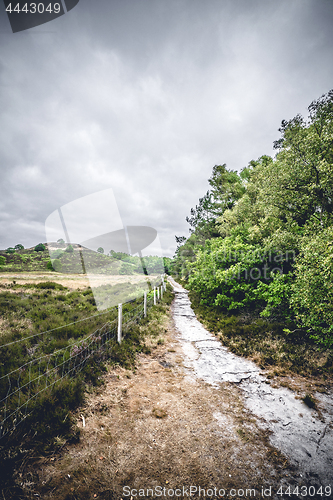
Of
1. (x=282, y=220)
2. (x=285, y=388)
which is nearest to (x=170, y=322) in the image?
(x=285, y=388)

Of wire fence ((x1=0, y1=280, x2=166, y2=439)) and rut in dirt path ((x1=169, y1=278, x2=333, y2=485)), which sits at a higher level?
wire fence ((x1=0, y1=280, x2=166, y2=439))

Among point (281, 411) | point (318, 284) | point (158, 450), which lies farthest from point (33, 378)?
point (318, 284)

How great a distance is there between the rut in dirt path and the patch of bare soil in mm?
262

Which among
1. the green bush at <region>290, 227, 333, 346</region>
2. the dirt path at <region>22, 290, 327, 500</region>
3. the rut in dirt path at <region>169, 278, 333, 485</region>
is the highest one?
the green bush at <region>290, 227, 333, 346</region>

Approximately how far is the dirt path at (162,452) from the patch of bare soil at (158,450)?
0.03ft

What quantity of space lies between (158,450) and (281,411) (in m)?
2.59

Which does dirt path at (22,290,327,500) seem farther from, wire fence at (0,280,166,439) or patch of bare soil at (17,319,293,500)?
wire fence at (0,280,166,439)

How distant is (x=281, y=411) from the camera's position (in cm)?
378

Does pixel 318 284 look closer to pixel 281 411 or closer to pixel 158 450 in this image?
pixel 281 411

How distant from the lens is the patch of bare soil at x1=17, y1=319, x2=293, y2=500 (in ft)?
7.76

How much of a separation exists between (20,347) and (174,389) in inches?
171

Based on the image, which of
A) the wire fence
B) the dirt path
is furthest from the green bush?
the wire fence

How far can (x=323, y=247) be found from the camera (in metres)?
5.60

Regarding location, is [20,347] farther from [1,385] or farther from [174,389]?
[174,389]
